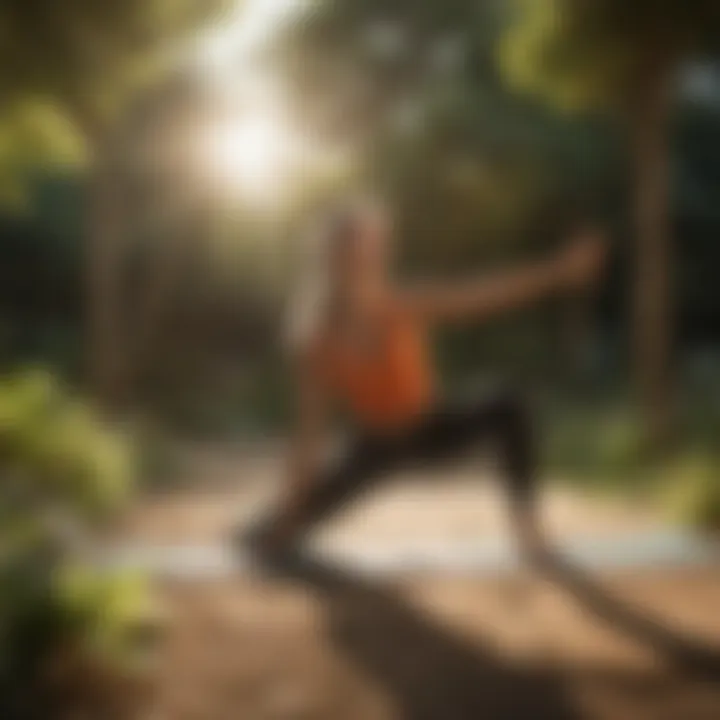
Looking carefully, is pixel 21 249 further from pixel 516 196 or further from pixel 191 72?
pixel 516 196

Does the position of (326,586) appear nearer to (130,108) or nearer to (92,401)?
(92,401)

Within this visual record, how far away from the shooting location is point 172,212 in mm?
1218

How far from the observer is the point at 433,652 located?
1.15 meters

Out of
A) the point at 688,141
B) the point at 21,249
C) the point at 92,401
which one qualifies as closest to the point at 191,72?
the point at 21,249

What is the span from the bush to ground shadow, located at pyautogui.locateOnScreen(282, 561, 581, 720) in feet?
0.65

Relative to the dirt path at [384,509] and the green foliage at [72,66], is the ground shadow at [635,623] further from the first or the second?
the green foliage at [72,66]

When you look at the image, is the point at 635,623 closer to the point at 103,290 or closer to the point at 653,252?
the point at 653,252

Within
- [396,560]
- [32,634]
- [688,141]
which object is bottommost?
[32,634]

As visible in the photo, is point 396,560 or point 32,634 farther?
point 396,560

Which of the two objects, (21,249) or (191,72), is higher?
(191,72)

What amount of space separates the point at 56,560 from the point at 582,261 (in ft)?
2.00

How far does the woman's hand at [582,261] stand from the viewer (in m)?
1.20

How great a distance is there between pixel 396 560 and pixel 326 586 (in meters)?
0.08

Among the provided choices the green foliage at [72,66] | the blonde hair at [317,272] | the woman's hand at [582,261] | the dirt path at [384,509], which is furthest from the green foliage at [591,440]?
the green foliage at [72,66]
